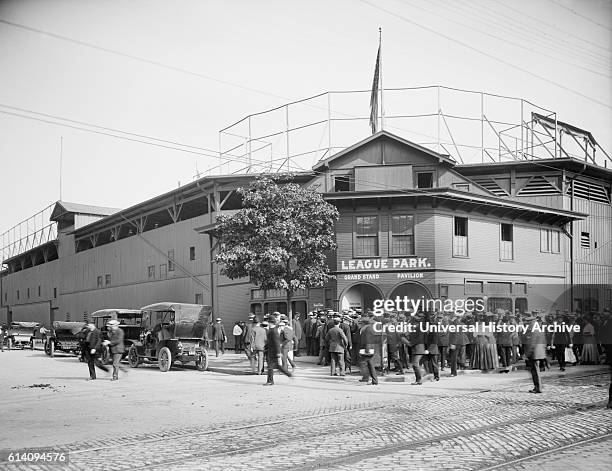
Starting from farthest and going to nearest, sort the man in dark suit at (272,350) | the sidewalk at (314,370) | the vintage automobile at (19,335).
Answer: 1. the vintage automobile at (19,335)
2. the sidewalk at (314,370)
3. the man in dark suit at (272,350)

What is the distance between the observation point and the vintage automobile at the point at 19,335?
40000 mm

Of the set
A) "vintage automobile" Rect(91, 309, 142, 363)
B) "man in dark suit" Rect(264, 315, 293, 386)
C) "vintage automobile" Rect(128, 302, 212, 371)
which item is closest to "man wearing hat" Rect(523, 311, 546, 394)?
"man in dark suit" Rect(264, 315, 293, 386)

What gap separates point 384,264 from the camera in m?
27.2

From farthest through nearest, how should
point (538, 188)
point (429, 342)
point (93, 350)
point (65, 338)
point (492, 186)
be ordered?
1. point (492, 186)
2. point (538, 188)
3. point (65, 338)
4. point (93, 350)
5. point (429, 342)

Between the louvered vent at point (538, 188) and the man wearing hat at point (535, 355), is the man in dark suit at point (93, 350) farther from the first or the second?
the louvered vent at point (538, 188)

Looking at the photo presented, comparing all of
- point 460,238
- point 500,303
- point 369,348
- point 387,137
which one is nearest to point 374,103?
point 387,137

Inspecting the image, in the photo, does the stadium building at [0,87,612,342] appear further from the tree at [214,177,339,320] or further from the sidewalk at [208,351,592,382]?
the sidewalk at [208,351,592,382]

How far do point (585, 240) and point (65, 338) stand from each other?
25.8 m

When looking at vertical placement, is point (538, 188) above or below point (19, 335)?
above

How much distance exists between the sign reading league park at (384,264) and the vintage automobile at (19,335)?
2283 cm

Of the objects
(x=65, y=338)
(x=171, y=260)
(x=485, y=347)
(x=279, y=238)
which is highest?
(x=279, y=238)

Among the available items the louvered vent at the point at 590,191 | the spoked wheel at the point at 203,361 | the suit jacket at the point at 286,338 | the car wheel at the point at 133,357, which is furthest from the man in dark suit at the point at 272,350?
the louvered vent at the point at 590,191

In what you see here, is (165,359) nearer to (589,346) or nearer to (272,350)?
(272,350)

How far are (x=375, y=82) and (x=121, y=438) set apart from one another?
24.8 metres
